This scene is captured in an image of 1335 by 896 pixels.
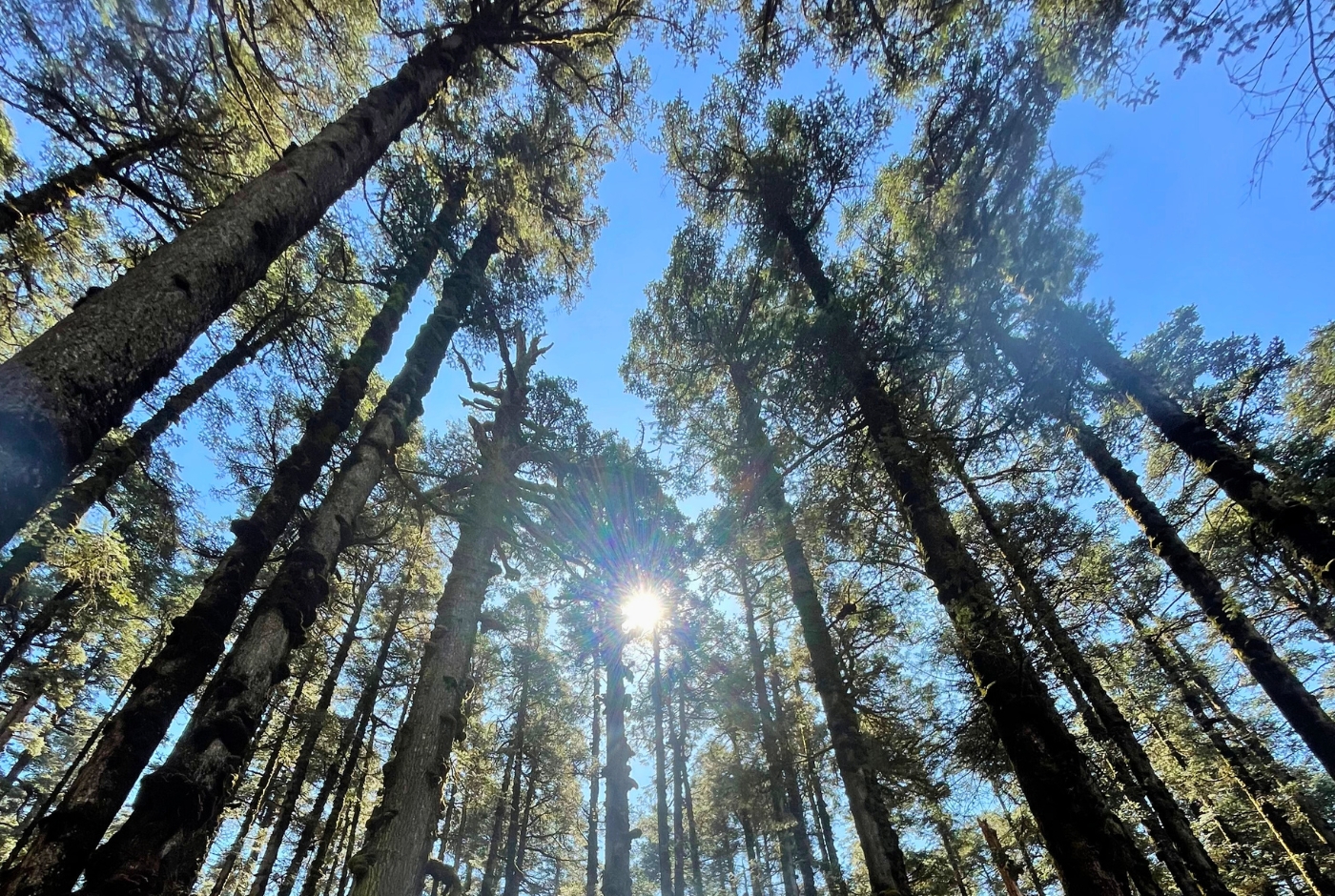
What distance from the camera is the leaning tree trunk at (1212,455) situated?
5.41 metres

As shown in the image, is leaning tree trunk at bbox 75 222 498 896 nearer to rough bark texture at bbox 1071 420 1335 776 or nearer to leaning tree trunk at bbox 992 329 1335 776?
leaning tree trunk at bbox 992 329 1335 776

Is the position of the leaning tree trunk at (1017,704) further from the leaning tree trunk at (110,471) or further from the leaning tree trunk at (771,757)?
the leaning tree trunk at (110,471)

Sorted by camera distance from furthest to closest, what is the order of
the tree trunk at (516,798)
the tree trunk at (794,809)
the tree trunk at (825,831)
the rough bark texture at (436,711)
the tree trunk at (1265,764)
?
the tree trunk at (516,798), the tree trunk at (825,831), the tree trunk at (1265,764), the tree trunk at (794,809), the rough bark texture at (436,711)

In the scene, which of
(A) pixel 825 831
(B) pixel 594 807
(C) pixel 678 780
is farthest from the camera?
(C) pixel 678 780

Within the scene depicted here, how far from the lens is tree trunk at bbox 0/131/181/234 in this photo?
570 centimetres

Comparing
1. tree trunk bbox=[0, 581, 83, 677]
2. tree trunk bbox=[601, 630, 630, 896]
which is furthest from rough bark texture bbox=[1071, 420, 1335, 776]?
tree trunk bbox=[0, 581, 83, 677]

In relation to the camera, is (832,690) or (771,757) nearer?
(832,690)

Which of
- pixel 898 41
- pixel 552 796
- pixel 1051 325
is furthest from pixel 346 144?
pixel 552 796

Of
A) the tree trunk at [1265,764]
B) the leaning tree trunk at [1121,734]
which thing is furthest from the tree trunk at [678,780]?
the tree trunk at [1265,764]

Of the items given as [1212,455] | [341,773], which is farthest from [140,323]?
[341,773]

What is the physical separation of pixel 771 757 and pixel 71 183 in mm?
15104

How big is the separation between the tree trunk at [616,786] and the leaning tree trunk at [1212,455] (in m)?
8.66

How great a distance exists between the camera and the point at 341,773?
11516mm

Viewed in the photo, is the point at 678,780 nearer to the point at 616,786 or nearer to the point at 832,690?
the point at 616,786
